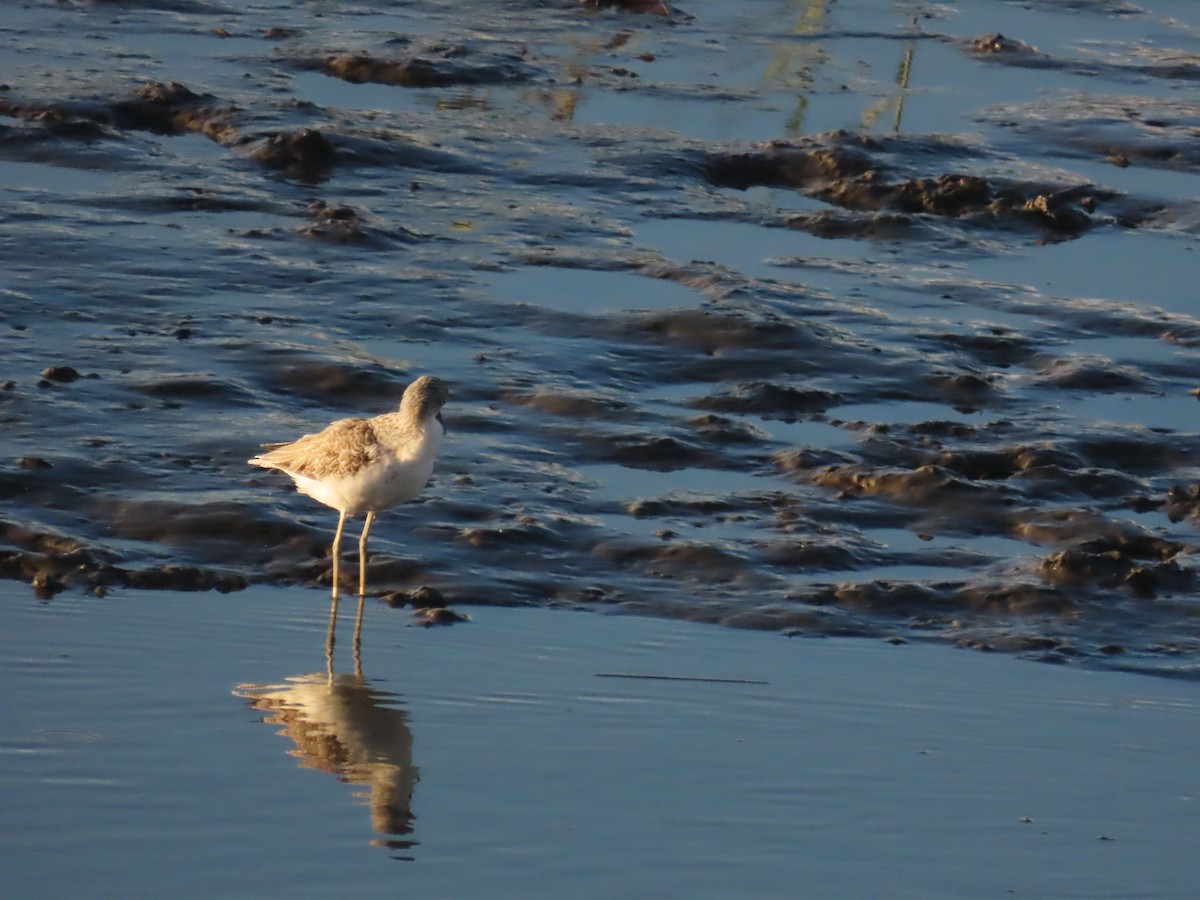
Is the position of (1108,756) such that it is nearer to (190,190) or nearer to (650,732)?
(650,732)

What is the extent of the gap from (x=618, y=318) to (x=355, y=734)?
559 centimetres

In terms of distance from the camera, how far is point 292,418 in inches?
424

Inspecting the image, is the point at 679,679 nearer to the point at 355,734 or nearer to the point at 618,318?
the point at 355,734

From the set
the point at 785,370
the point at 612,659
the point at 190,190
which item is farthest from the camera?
the point at 190,190

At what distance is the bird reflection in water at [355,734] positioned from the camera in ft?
21.5

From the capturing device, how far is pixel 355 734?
7.27 m

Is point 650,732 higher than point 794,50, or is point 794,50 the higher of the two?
point 794,50

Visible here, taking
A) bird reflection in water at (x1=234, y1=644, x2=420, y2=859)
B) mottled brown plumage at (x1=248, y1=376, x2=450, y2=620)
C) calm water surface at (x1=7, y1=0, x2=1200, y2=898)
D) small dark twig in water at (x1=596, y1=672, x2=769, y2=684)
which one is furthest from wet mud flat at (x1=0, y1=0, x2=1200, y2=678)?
bird reflection in water at (x1=234, y1=644, x2=420, y2=859)

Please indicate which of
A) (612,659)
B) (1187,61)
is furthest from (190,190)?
(1187,61)

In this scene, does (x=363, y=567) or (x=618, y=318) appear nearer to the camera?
(x=363, y=567)

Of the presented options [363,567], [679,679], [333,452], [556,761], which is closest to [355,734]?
[556,761]

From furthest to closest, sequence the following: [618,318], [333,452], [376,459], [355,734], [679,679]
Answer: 1. [618,318]
2. [333,452]
3. [376,459]
4. [679,679]
5. [355,734]

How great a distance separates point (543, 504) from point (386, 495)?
1.42 meters

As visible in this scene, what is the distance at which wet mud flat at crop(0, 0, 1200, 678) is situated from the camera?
923cm
